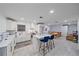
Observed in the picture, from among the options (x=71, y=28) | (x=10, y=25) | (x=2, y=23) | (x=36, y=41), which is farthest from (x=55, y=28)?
(x=2, y=23)

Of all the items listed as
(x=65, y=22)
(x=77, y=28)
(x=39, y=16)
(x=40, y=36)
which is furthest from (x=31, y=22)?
(x=77, y=28)

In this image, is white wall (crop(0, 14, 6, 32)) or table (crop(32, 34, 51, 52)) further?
table (crop(32, 34, 51, 52))

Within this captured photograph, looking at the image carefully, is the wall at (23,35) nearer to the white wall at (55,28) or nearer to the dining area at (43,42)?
the dining area at (43,42)

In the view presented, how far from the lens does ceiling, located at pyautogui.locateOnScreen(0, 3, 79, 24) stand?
7.64 ft

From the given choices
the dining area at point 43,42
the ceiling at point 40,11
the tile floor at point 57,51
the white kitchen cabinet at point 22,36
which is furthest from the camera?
the white kitchen cabinet at point 22,36

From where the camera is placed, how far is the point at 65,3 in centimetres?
229

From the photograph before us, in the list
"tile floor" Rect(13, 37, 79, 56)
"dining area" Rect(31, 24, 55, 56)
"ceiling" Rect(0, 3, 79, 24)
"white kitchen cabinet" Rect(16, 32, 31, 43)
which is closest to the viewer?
"ceiling" Rect(0, 3, 79, 24)

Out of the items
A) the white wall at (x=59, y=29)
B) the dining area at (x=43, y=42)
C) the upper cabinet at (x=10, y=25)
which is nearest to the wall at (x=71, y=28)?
the white wall at (x=59, y=29)

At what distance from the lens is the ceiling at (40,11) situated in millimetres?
2328

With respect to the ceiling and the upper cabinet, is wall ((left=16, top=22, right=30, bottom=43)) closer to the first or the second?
the upper cabinet

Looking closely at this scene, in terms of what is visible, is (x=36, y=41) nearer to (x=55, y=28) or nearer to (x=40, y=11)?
(x=55, y=28)

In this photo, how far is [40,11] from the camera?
247 cm

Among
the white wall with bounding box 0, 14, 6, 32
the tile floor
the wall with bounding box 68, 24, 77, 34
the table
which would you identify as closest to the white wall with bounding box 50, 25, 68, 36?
the wall with bounding box 68, 24, 77, 34

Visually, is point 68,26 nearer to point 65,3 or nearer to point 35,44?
point 65,3
